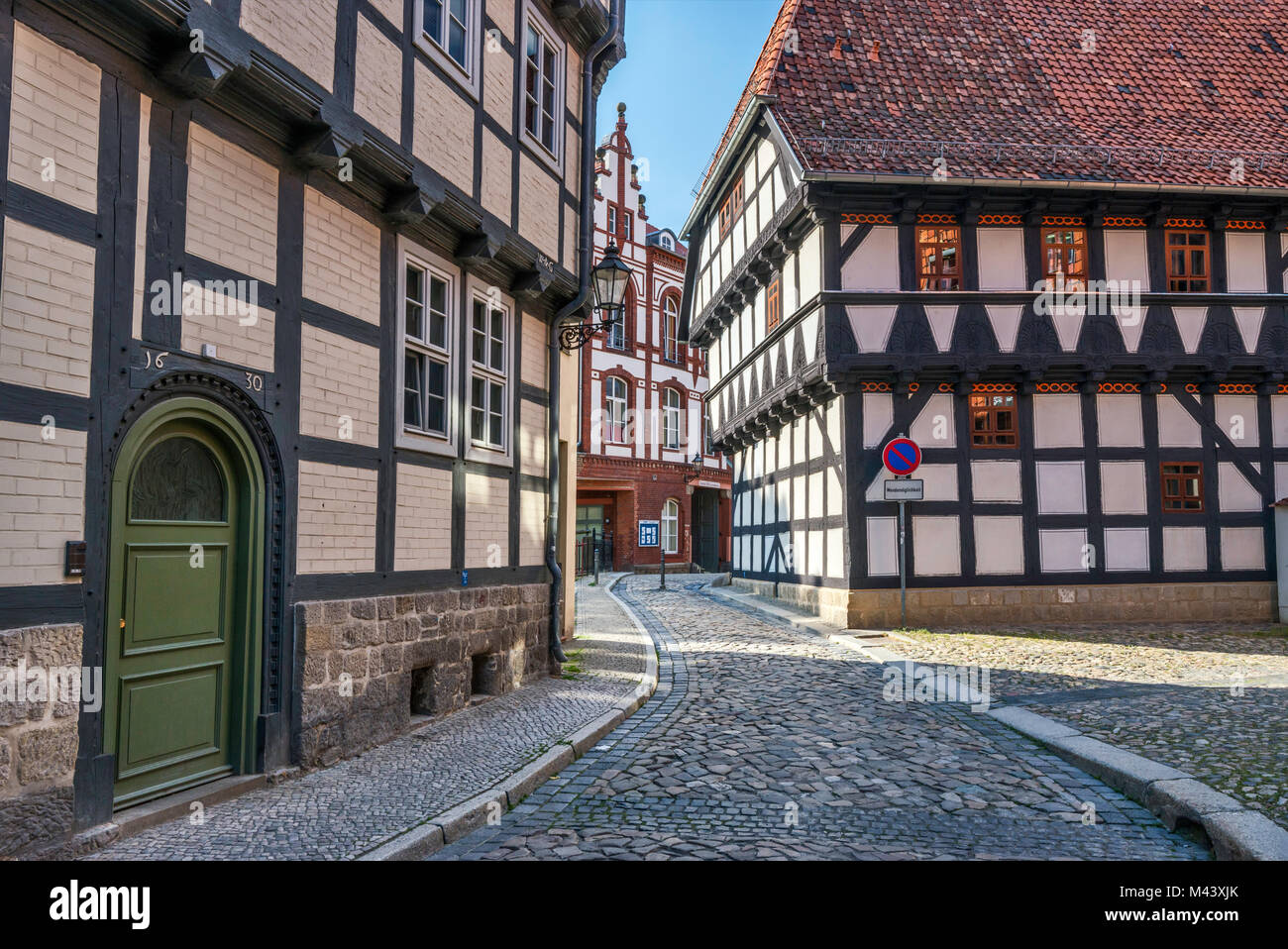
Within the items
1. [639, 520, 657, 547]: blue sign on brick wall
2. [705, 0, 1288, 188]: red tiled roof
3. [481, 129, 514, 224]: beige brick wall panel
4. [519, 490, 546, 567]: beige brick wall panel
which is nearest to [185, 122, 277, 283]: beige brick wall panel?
[481, 129, 514, 224]: beige brick wall panel

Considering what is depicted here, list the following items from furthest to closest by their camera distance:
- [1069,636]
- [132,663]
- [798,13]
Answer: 1. [798,13]
2. [1069,636]
3. [132,663]

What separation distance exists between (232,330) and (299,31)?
6.42 ft

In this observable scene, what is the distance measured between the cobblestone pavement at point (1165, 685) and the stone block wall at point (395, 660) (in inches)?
185

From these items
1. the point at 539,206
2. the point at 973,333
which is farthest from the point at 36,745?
the point at 973,333

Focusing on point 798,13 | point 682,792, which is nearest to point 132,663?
point 682,792

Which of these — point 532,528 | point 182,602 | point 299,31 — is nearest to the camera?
point 182,602

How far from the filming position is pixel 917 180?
572 inches

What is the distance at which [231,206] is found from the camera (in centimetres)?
540

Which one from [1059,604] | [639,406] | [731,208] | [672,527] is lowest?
[1059,604]

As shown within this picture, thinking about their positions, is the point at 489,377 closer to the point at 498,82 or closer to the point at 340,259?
the point at 340,259

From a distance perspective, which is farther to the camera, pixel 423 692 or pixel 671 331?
pixel 671 331

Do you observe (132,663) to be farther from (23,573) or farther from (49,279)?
(49,279)
